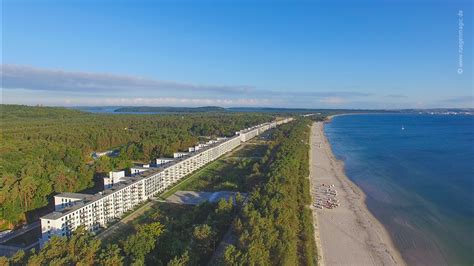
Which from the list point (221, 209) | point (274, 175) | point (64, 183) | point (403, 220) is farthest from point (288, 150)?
point (64, 183)

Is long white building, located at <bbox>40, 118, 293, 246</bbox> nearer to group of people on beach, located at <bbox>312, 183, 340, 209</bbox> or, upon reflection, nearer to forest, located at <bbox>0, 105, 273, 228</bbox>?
forest, located at <bbox>0, 105, 273, 228</bbox>

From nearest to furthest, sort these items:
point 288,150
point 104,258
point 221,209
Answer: point 104,258 < point 221,209 < point 288,150

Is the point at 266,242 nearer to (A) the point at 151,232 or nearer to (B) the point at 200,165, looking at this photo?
(A) the point at 151,232

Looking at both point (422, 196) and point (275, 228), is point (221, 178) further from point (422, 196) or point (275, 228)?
point (422, 196)

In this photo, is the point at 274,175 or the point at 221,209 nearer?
the point at 221,209

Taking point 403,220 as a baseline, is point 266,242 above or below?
above

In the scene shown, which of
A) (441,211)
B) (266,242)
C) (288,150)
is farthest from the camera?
(288,150)
